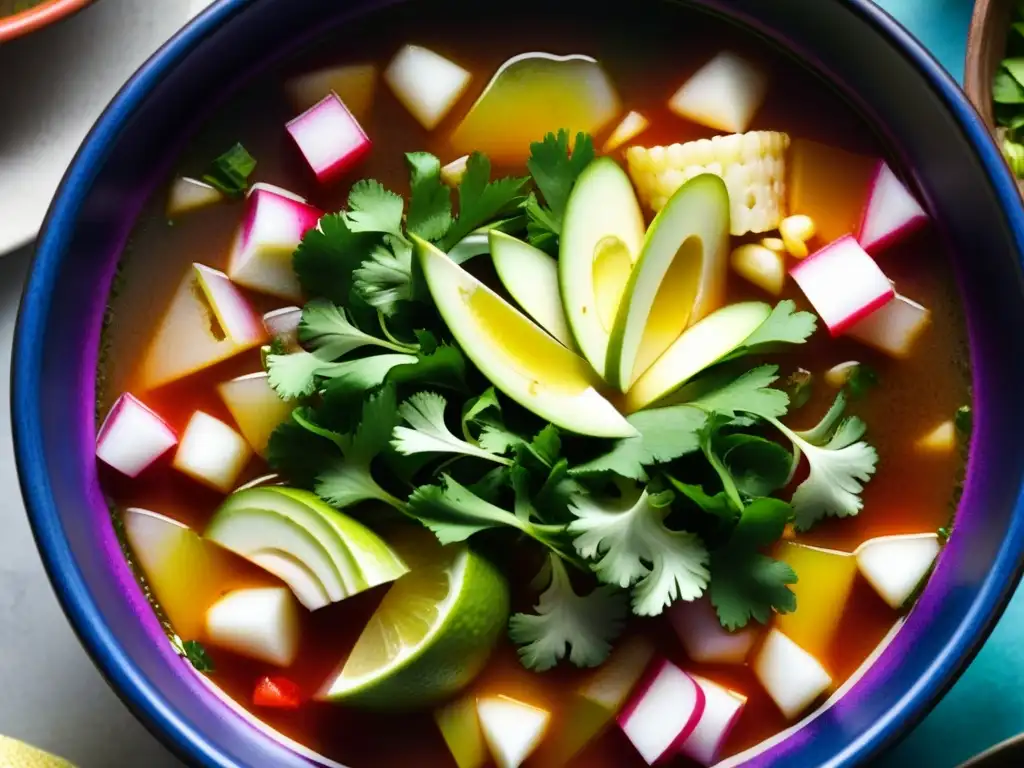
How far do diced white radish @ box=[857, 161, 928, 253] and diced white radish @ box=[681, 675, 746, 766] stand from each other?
2.22ft

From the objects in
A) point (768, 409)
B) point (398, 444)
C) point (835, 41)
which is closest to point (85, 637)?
point (398, 444)

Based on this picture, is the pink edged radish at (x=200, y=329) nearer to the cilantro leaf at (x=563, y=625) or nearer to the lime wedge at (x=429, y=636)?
the lime wedge at (x=429, y=636)

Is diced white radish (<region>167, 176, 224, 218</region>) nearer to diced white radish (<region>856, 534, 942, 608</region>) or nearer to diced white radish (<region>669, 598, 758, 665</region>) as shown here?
diced white radish (<region>669, 598, 758, 665</region>)

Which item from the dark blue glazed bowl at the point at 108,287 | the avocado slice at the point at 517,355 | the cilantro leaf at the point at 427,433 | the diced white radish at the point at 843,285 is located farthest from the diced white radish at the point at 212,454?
the diced white radish at the point at 843,285

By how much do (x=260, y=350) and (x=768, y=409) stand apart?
2.44 ft

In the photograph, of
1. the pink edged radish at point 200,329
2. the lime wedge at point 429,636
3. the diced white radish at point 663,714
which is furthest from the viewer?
the pink edged radish at point 200,329

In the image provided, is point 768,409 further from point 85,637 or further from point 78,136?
point 78,136

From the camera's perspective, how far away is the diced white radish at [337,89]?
1.94 m

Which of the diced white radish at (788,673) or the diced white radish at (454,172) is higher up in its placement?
the diced white radish at (454,172)

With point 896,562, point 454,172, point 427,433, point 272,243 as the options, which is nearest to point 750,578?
point 896,562

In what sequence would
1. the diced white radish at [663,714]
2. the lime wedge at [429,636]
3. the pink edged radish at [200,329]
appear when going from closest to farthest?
the lime wedge at [429,636] < the diced white radish at [663,714] < the pink edged radish at [200,329]

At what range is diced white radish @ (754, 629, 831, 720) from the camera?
1.82 metres

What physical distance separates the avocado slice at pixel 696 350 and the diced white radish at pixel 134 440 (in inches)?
26.9

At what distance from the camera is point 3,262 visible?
6.80 feet
